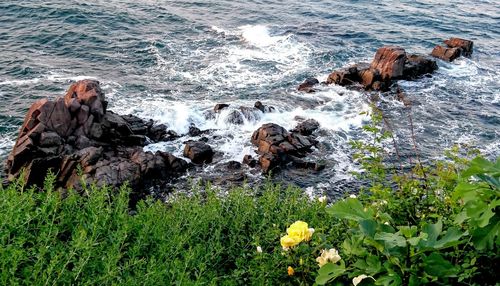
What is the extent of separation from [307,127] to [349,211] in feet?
62.2

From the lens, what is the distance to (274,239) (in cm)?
633

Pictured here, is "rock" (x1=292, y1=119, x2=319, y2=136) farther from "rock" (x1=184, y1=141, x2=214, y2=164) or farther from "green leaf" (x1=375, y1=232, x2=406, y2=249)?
"green leaf" (x1=375, y1=232, x2=406, y2=249)

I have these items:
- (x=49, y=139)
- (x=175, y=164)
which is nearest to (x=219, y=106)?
(x=175, y=164)

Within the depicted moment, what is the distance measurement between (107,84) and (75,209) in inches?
795

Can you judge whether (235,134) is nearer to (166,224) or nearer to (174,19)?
(166,224)

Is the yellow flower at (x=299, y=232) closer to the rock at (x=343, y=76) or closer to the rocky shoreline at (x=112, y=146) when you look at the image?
the rocky shoreline at (x=112, y=146)

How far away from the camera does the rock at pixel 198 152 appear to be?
770 inches

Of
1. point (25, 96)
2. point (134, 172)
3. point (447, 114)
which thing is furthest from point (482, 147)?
point (25, 96)

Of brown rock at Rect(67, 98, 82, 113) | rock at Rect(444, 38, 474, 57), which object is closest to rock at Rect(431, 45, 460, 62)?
rock at Rect(444, 38, 474, 57)

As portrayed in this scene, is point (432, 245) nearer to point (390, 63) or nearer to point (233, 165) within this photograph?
point (233, 165)

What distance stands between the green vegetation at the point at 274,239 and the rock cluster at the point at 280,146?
1113 centimetres

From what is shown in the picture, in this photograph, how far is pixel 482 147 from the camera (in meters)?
21.7

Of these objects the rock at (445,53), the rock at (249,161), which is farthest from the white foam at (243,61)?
the rock at (445,53)

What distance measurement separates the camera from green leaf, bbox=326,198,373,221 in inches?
138
